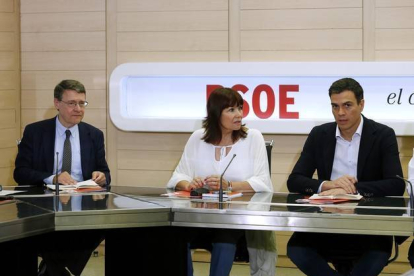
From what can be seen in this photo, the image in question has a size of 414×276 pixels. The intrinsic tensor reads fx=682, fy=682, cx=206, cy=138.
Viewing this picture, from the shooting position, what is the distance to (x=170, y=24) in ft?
17.4

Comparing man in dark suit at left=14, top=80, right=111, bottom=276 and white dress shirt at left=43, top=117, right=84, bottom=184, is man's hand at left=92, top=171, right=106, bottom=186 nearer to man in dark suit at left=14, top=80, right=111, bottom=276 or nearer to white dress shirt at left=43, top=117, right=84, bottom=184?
man in dark suit at left=14, top=80, right=111, bottom=276

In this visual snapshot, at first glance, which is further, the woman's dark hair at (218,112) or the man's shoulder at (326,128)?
the woman's dark hair at (218,112)

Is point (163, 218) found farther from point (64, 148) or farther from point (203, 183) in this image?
point (64, 148)

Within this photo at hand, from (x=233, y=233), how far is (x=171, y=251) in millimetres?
386

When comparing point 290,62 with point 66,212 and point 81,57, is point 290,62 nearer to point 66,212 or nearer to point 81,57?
point 81,57

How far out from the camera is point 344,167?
397cm

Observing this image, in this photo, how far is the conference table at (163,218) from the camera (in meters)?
2.88

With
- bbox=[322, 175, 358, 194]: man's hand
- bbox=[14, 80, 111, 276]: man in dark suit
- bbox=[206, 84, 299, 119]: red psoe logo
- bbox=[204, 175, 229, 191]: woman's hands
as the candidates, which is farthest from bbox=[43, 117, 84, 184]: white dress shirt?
bbox=[322, 175, 358, 194]: man's hand

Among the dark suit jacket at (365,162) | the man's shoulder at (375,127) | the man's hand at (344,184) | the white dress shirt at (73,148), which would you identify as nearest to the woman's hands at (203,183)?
the dark suit jacket at (365,162)

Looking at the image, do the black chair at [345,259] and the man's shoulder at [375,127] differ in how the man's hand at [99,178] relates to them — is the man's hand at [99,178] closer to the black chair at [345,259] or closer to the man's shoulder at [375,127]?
the black chair at [345,259]

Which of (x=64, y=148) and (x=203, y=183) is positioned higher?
(x=64, y=148)

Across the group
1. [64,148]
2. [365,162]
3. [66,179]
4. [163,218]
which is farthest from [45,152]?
[365,162]

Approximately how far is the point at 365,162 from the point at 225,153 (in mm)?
827

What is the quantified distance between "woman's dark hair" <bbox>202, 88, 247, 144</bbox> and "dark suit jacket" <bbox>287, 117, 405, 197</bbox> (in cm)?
43
